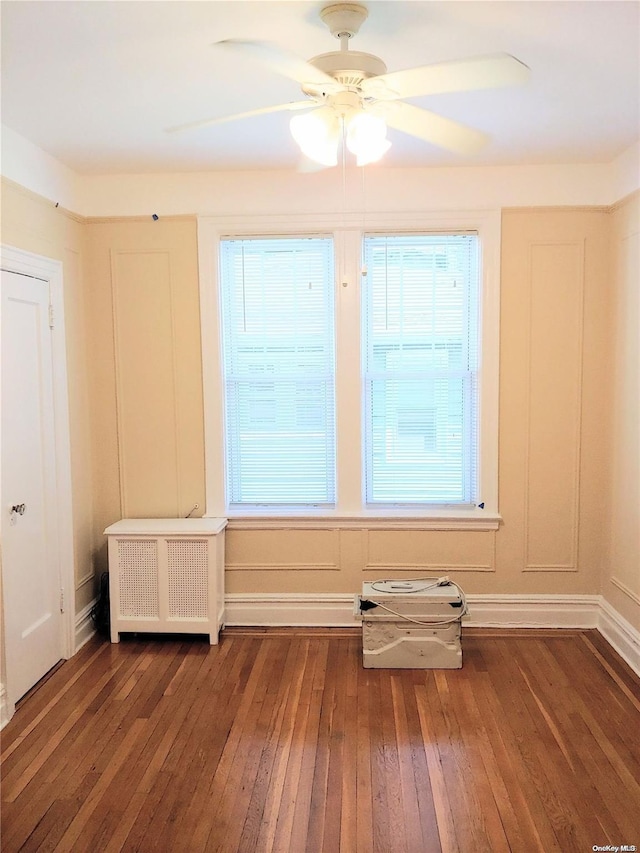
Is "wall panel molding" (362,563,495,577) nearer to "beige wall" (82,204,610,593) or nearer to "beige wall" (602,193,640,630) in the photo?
"beige wall" (82,204,610,593)

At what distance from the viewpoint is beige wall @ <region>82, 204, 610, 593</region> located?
3.76 meters

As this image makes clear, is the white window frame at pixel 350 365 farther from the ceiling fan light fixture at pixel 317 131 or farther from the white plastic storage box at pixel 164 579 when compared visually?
the ceiling fan light fixture at pixel 317 131

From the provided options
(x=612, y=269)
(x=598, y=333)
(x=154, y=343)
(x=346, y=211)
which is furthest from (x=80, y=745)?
(x=612, y=269)

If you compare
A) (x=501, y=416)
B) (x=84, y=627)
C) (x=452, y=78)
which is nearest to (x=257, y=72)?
(x=452, y=78)

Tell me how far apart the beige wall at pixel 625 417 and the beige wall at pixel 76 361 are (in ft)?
10.3

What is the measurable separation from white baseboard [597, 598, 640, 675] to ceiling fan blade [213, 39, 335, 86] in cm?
312

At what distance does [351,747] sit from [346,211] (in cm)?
286

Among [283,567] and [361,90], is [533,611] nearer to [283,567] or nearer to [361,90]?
[283,567]

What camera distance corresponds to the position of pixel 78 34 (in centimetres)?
214

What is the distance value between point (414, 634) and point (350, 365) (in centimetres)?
159

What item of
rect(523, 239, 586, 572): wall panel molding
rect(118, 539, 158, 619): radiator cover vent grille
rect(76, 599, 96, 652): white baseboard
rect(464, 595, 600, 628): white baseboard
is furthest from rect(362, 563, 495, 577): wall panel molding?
rect(76, 599, 96, 652): white baseboard

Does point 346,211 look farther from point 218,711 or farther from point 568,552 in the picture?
point 218,711

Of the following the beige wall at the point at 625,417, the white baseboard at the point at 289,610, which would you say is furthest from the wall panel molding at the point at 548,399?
the white baseboard at the point at 289,610

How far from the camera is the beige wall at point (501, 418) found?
376 centimetres
